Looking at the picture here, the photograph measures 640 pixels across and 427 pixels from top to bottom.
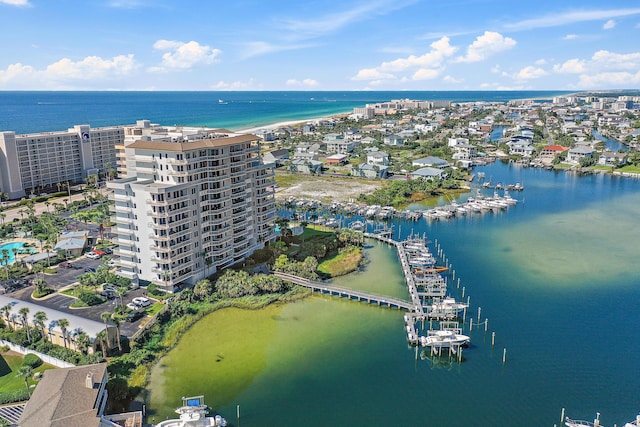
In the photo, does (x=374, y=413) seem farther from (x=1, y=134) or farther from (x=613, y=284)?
(x=1, y=134)

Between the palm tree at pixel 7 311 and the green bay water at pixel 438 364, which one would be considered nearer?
the green bay water at pixel 438 364

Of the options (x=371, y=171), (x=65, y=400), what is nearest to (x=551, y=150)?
(x=371, y=171)

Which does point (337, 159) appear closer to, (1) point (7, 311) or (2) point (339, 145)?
(2) point (339, 145)

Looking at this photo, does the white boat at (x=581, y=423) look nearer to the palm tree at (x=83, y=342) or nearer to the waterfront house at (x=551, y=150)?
the palm tree at (x=83, y=342)

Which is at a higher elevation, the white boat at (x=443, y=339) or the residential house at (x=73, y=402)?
the residential house at (x=73, y=402)

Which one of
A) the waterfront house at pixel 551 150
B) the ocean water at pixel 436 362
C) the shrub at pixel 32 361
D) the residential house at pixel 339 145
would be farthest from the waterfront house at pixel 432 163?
the shrub at pixel 32 361

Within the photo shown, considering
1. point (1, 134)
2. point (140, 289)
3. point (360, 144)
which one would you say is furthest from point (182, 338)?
point (360, 144)
